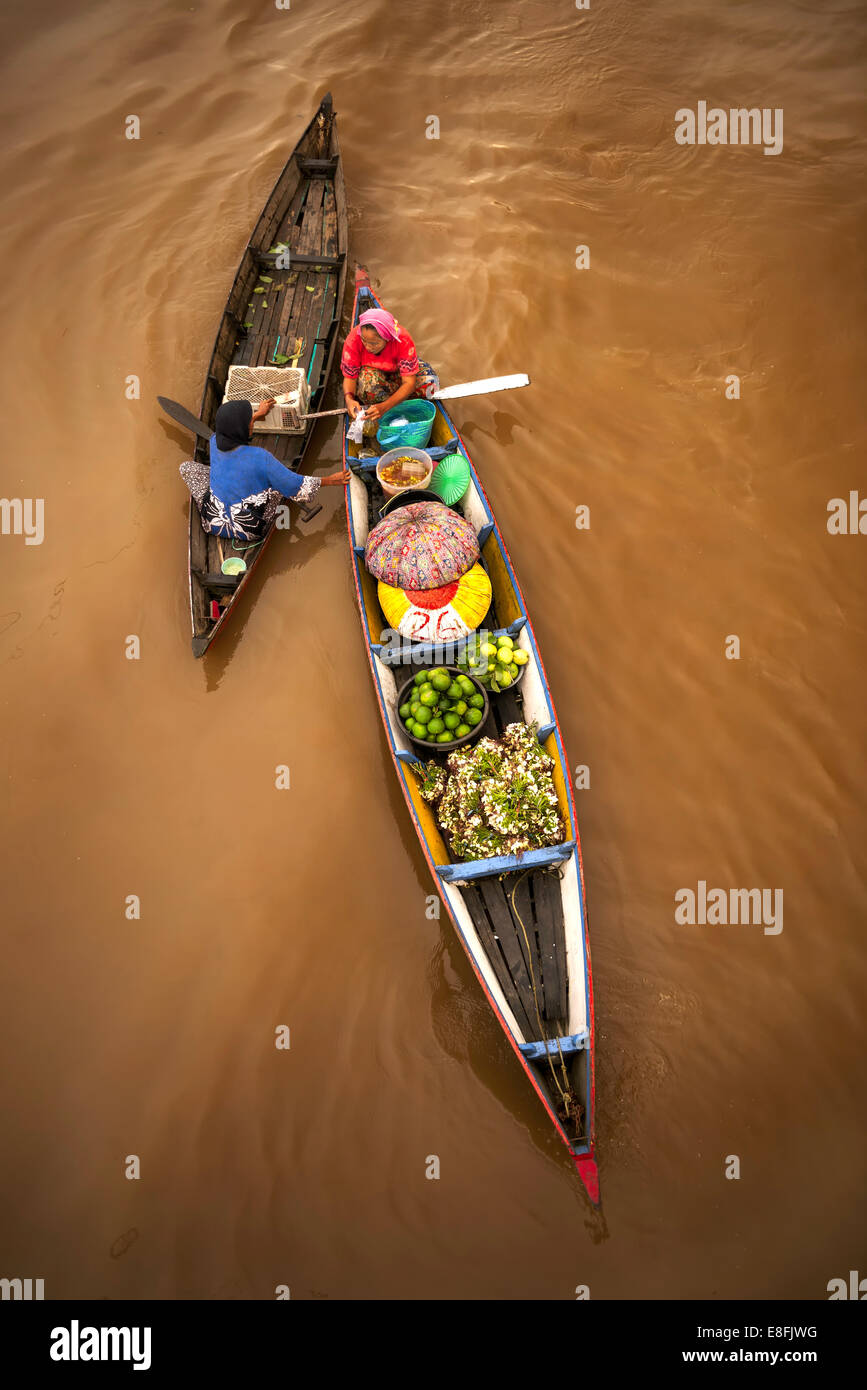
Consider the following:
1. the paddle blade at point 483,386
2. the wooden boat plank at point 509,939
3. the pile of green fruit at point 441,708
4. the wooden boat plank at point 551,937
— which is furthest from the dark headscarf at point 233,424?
the wooden boat plank at point 551,937

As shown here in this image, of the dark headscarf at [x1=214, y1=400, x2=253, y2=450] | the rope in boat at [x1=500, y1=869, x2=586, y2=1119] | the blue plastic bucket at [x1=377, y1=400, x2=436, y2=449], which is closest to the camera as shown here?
the rope in boat at [x1=500, y1=869, x2=586, y2=1119]

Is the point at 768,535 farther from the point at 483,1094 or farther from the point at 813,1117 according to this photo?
the point at 483,1094

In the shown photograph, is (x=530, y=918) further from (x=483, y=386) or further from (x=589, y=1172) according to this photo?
(x=483, y=386)

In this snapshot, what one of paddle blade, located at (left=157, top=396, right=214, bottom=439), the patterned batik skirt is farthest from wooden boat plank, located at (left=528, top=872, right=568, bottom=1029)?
paddle blade, located at (left=157, top=396, right=214, bottom=439)

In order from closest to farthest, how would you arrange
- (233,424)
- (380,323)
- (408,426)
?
1. (233,424)
2. (380,323)
3. (408,426)

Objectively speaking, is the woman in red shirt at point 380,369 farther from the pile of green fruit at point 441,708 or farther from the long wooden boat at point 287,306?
the pile of green fruit at point 441,708

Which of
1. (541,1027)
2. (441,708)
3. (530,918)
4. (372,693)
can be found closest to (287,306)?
(372,693)

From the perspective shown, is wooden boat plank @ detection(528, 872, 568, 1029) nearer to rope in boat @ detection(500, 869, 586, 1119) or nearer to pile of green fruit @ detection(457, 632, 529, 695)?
rope in boat @ detection(500, 869, 586, 1119)
